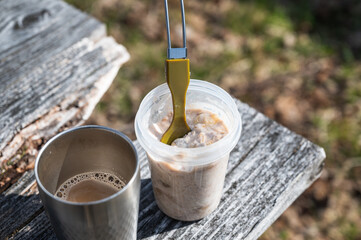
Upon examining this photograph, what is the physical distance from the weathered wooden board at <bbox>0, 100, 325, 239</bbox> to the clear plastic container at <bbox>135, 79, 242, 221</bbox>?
0.05 meters

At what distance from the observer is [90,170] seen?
3.92 ft

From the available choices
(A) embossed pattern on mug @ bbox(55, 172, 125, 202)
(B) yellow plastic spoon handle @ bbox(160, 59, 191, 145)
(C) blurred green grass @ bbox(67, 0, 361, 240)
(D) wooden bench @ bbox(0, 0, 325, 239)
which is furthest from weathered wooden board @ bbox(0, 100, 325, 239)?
(C) blurred green grass @ bbox(67, 0, 361, 240)

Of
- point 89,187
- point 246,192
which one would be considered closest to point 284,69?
point 246,192

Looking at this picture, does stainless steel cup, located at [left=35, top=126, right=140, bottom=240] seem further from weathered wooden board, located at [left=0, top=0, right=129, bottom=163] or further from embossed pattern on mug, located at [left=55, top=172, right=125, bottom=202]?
weathered wooden board, located at [left=0, top=0, right=129, bottom=163]

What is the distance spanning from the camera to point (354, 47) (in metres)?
3.19

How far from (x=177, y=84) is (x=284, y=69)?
2.08 metres

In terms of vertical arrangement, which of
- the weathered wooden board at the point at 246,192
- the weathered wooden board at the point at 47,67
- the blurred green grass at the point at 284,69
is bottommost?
the blurred green grass at the point at 284,69

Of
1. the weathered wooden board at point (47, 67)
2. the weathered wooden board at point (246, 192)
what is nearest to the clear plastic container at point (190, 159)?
the weathered wooden board at point (246, 192)

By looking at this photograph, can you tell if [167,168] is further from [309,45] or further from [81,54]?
[309,45]

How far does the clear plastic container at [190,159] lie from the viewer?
1.08m

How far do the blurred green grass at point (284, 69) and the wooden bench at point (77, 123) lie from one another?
0.63 m

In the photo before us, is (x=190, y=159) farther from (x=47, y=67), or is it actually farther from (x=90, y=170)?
(x=47, y=67)

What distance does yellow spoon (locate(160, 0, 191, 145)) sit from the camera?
1.07 m

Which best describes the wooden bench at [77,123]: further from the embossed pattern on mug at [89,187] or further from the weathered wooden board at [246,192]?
the embossed pattern on mug at [89,187]
